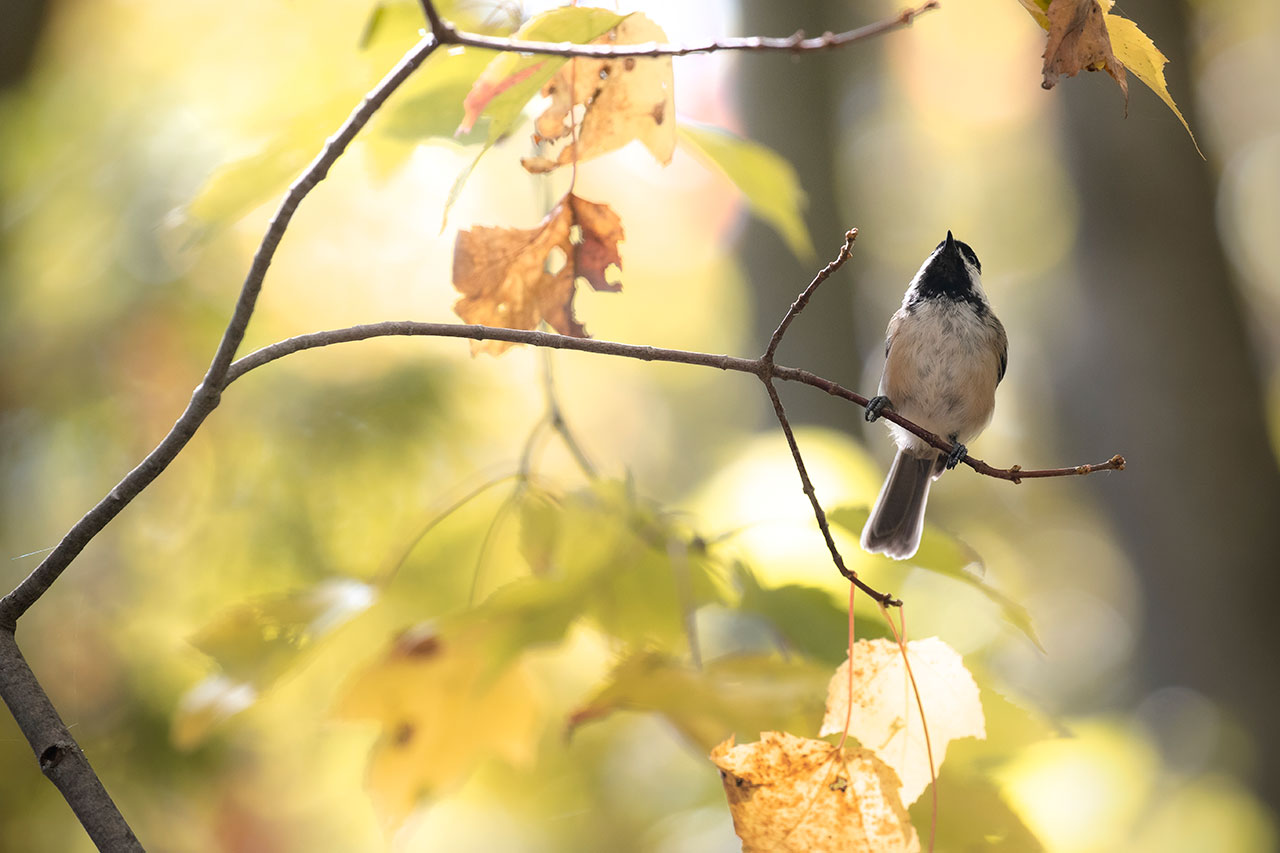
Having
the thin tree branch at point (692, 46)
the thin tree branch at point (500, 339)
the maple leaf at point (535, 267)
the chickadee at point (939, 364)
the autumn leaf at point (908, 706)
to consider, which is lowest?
the autumn leaf at point (908, 706)

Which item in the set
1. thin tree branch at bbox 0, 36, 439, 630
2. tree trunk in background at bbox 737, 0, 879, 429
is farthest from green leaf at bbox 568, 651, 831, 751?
tree trunk in background at bbox 737, 0, 879, 429

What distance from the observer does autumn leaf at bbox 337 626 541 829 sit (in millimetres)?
1034

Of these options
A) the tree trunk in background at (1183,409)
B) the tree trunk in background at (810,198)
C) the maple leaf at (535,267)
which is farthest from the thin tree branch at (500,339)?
the tree trunk in background at (1183,409)

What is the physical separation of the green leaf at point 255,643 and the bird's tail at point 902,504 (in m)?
0.98

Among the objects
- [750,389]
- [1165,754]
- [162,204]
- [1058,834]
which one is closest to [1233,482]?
Answer: [1165,754]

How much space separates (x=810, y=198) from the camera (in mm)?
2906

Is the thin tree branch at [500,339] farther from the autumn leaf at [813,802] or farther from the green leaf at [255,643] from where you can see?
the green leaf at [255,643]

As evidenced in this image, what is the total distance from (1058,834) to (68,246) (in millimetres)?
2921

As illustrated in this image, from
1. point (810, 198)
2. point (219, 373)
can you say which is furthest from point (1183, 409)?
point (219, 373)

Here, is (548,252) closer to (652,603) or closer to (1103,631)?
(652,603)

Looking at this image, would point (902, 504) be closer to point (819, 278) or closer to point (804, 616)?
point (804, 616)

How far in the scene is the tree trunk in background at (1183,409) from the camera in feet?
9.35

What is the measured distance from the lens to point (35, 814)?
1.87m

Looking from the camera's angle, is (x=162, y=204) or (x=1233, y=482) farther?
(x=1233, y=482)
